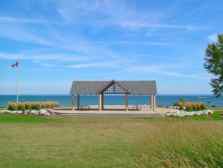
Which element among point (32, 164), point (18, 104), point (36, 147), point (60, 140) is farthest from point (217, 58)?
point (18, 104)

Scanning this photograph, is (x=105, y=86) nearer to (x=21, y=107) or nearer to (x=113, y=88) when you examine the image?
(x=113, y=88)

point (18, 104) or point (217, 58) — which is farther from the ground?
point (217, 58)

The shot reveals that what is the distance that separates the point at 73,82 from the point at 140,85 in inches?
241

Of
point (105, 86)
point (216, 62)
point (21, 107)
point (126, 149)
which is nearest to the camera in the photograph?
point (126, 149)

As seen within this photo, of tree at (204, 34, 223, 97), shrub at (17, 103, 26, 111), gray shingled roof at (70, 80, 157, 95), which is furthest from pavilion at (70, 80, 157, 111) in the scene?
tree at (204, 34, 223, 97)

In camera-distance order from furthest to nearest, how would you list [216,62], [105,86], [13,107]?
1. [105,86]
2. [13,107]
3. [216,62]

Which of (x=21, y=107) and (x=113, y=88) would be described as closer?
(x=21, y=107)

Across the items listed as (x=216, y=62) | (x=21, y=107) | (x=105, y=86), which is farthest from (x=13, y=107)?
(x=216, y=62)

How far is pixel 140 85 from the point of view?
3250 centimetres

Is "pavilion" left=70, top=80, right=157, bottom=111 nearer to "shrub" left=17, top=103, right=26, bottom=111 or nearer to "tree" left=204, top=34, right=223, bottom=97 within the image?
"shrub" left=17, top=103, right=26, bottom=111

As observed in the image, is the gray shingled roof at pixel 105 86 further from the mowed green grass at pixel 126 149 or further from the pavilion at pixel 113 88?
the mowed green grass at pixel 126 149

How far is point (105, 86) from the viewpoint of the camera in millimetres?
32750

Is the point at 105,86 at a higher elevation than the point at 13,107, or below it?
higher

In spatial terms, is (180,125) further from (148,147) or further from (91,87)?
(91,87)
